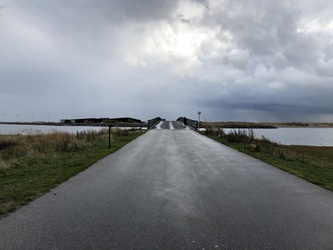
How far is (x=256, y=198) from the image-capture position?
6.96 m

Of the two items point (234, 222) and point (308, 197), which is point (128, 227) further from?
point (308, 197)

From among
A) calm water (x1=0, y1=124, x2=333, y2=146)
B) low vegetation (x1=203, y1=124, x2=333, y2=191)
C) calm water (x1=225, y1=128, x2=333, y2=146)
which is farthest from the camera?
calm water (x1=225, y1=128, x2=333, y2=146)

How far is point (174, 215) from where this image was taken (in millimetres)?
5578

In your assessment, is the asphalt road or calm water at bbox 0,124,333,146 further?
calm water at bbox 0,124,333,146

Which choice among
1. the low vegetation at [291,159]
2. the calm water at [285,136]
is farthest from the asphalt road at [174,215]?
the calm water at [285,136]

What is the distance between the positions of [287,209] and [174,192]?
2647 millimetres

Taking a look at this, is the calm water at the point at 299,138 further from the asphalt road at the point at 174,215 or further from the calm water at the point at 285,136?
the asphalt road at the point at 174,215

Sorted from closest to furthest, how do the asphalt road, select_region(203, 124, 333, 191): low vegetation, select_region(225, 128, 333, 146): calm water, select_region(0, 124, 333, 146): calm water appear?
the asphalt road
select_region(203, 124, 333, 191): low vegetation
select_region(0, 124, 333, 146): calm water
select_region(225, 128, 333, 146): calm water

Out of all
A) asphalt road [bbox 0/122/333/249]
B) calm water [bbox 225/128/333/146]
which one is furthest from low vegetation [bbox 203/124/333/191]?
calm water [bbox 225/128/333/146]

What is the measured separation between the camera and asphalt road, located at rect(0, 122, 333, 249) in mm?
4387

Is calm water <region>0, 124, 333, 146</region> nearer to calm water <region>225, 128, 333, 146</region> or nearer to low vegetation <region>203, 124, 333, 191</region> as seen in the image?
calm water <region>225, 128, 333, 146</region>

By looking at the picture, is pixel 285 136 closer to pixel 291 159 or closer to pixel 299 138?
pixel 299 138

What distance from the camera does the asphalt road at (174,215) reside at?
4387 mm

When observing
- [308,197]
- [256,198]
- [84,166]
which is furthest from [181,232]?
[84,166]
